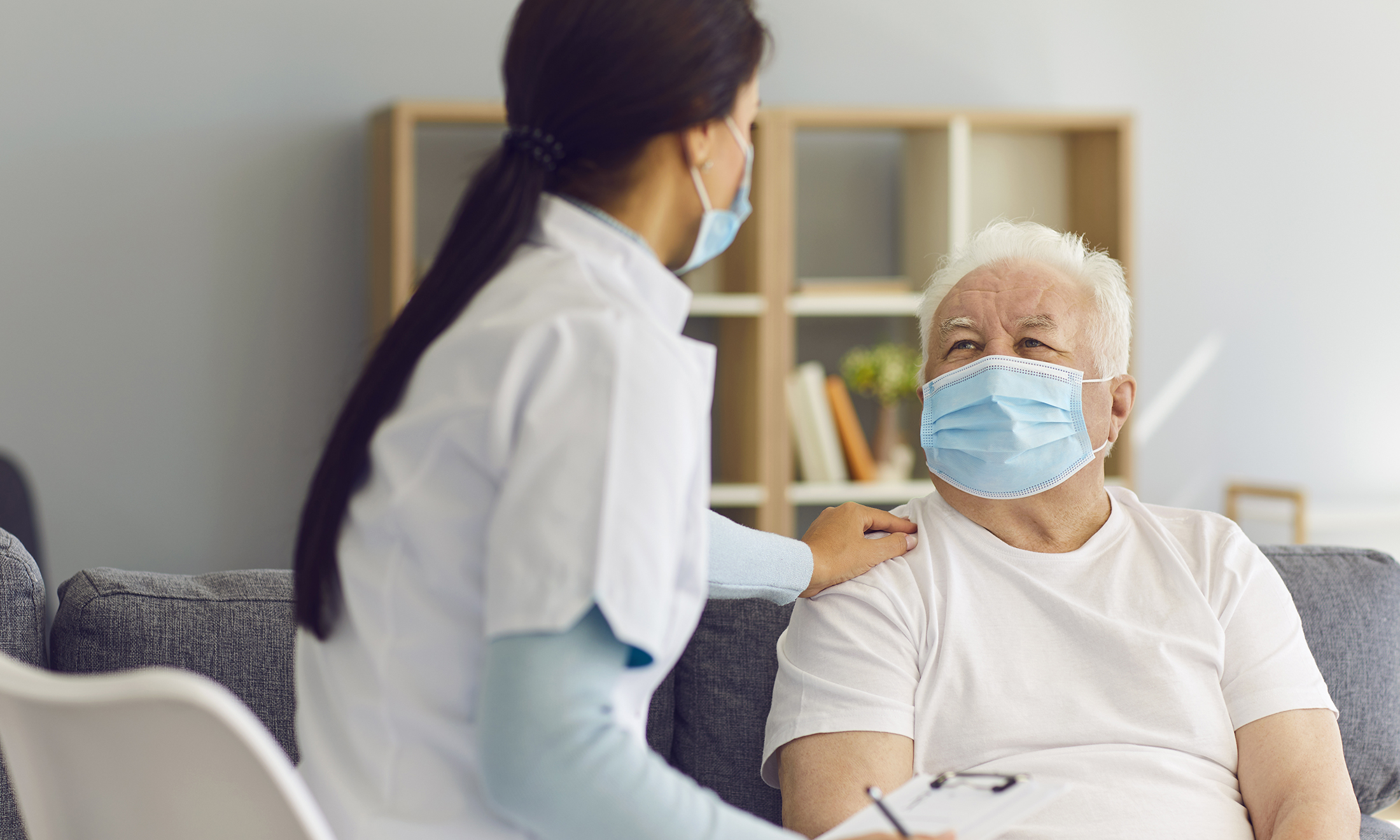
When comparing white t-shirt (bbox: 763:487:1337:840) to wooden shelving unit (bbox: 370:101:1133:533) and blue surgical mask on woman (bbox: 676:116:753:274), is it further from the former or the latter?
wooden shelving unit (bbox: 370:101:1133:533)

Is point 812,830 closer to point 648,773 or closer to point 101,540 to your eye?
point 648,773

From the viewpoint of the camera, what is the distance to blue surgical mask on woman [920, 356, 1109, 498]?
1.39 meters

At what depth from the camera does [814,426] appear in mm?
2941

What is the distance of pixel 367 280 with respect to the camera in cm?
306

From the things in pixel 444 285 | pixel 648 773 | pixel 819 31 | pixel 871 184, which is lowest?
pixel 648 773

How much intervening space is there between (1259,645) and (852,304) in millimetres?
1737

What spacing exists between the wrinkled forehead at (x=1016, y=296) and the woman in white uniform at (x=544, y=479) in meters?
0.65

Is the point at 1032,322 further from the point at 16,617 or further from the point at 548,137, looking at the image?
the point at 16,617

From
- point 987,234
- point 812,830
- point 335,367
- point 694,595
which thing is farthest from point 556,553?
point 335,367

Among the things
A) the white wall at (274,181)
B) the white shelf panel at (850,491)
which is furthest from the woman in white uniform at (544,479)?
the white wall at (274,181)

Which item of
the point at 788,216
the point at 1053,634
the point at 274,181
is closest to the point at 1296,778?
the point at 1053,634

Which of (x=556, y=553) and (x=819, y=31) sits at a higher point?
(x=819, y=31)

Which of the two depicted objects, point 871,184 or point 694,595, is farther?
point 871,184

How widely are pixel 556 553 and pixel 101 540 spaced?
8.81 feet
